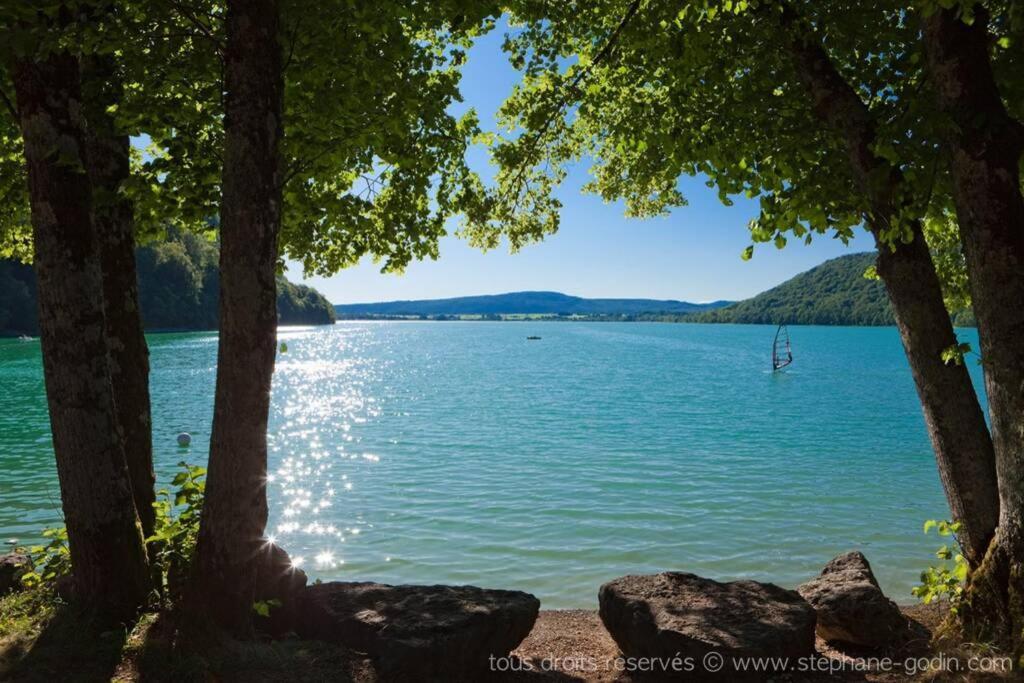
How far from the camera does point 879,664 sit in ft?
23.9

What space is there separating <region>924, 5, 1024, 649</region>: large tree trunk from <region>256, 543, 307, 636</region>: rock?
693 cm

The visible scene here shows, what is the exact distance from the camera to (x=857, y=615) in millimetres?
7988

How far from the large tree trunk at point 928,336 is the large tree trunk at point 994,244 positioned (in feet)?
2.10

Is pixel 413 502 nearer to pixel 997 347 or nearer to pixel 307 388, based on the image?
pixel 997 347

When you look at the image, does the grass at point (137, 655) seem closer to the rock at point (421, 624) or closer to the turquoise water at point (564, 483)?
the rock at point (421, 624)

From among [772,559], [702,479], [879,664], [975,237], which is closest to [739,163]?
[975,237]

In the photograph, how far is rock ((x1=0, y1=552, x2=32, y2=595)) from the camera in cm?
798

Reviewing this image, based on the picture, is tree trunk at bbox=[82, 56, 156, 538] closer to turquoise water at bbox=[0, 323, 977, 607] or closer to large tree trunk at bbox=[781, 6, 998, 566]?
large tree trunk at bbox=[781, 6, 998, 566]

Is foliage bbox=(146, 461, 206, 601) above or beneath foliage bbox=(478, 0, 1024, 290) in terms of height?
beneath

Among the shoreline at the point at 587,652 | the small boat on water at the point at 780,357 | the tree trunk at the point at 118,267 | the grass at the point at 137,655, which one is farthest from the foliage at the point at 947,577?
the small boat on water at the point at 780,357

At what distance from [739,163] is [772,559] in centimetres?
1043

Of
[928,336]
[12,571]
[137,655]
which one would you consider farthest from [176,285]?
[928,336]

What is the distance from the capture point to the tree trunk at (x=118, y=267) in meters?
7.37

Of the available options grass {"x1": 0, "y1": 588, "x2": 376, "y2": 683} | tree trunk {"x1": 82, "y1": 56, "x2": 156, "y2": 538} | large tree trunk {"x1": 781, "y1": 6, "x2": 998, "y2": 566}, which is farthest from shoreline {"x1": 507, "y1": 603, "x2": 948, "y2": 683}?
tree trunk {"x1": 82, "y1": 56, "x2": 156, "y2": 538}
